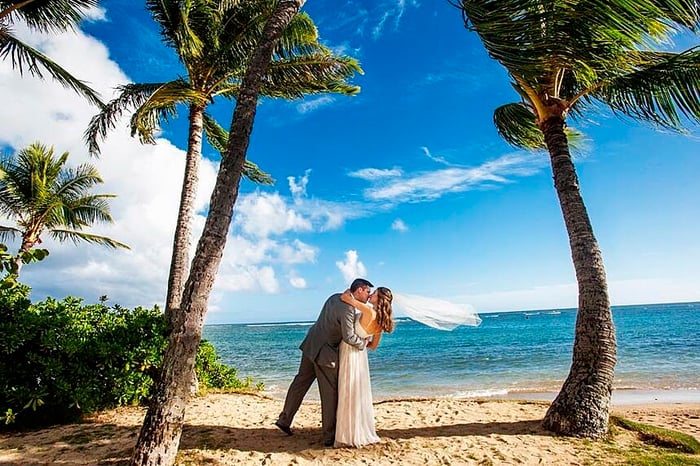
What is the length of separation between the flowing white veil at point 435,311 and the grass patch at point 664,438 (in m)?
2.54

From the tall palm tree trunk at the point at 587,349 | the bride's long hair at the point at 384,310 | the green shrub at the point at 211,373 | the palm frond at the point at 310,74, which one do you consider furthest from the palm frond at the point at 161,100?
the tall palm tree trunk at the point at 587,349

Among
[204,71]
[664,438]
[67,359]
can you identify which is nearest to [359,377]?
[664,438]

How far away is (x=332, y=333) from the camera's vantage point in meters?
5.43

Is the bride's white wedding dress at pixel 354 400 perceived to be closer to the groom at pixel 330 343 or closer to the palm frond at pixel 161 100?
the groom at pixel 330 343

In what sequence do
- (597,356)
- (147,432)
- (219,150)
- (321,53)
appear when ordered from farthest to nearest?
(219,150) → (321,53) → (597,356) → (147,432)

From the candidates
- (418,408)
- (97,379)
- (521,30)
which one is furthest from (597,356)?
(97,379)

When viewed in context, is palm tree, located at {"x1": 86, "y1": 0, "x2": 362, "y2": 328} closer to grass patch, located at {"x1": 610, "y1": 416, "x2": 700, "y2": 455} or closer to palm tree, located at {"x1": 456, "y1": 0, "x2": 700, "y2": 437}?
palm tree, located at {"x1": 456, "y1": 0, "x2": 700, "y2": 437}

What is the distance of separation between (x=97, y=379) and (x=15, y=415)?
1075mm

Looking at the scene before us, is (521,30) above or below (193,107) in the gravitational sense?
below

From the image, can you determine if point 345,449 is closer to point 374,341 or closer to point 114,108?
point 374,341

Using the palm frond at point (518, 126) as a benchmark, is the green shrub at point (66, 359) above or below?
below

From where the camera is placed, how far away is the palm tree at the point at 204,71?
340 inches

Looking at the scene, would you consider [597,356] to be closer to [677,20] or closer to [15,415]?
[677,20]

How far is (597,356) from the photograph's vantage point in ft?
18.1
